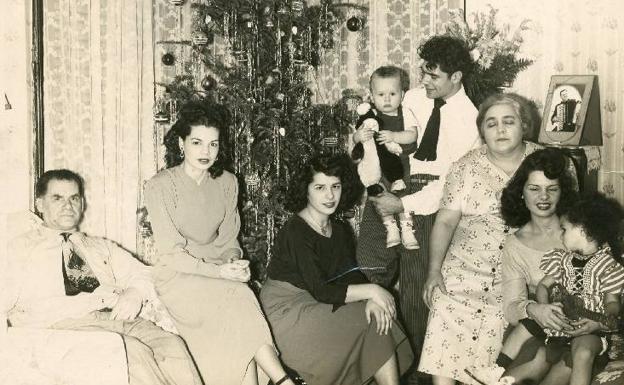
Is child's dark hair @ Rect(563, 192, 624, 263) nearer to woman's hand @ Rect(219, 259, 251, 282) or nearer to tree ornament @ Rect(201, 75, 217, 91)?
woman's hand @ Rect(219, 259, 251, 282)

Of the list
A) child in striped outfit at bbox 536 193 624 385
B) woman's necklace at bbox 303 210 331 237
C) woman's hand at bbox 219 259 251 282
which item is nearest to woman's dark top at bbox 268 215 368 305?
woman's necklace at bbox 303 210 331 237

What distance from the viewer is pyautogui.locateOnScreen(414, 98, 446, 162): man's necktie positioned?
374 centimetres

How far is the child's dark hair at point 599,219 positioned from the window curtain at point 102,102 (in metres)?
2.72

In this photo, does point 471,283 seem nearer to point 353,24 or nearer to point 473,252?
point 473,252

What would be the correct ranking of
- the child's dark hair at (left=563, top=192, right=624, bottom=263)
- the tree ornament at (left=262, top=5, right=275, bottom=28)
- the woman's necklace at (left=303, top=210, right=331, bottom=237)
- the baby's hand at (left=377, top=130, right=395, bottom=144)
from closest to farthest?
the child's dark hair at (left=563, top=192, right=624, bottom=263) → the woman's necklace at (left=303, top=210, right=331, bottom=237) → the baby's hand at (left=377, top=130, right=395, bottom=144) → the tree ornament at (left=262, top=5, right=275, bottom=28)

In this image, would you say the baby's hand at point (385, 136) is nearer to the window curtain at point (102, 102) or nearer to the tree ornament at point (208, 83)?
the tree ornament at point (208, 83)

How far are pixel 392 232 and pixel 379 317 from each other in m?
0.89

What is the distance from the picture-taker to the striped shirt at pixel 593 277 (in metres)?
2.70

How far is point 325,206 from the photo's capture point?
322cm

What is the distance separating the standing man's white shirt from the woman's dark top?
66 centimetres

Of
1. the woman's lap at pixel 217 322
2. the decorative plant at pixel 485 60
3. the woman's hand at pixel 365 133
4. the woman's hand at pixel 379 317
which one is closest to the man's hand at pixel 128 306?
the woman's lap at pixel 217 322

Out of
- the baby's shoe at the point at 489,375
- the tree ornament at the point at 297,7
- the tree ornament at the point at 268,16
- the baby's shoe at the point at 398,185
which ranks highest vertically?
the tree ornament at the point at 297,7

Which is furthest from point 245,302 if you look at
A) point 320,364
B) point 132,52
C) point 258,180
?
point 132,52

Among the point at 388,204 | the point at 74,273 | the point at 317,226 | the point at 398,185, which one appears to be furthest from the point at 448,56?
the point at 74,273
